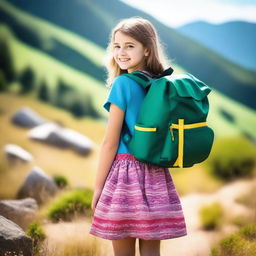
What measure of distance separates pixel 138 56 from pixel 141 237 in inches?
35.3

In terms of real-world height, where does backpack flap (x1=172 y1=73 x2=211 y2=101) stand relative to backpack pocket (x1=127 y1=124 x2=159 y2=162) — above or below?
above

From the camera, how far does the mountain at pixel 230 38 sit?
799cm

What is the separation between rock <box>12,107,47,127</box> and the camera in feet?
23.5

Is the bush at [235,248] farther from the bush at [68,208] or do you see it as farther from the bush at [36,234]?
the bush at [68,208]

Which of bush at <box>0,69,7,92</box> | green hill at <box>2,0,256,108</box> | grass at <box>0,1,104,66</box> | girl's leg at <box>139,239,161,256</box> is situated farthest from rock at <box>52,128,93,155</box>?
girl's leg at <box>139,239,161,256</box>

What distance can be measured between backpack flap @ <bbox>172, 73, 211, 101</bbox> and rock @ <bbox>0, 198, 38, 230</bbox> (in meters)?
2.27

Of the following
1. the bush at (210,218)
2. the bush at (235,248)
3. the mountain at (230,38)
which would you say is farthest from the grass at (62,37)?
the bush at (235,248)

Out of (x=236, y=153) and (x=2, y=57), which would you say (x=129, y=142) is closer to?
(x=236, y=153)

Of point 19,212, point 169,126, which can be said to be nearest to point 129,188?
point 169,126

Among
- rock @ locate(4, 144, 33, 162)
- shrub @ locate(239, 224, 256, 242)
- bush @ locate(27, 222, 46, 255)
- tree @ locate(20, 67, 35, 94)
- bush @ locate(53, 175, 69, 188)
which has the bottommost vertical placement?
bush @ locate(27, 222, 46, 255)

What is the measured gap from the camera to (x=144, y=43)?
7.66 feet

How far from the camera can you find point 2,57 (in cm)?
749

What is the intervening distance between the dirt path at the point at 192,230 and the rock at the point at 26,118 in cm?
260

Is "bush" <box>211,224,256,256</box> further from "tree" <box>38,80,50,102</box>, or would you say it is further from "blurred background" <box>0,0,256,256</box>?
"tree" <box>38,80,50,102</box>
